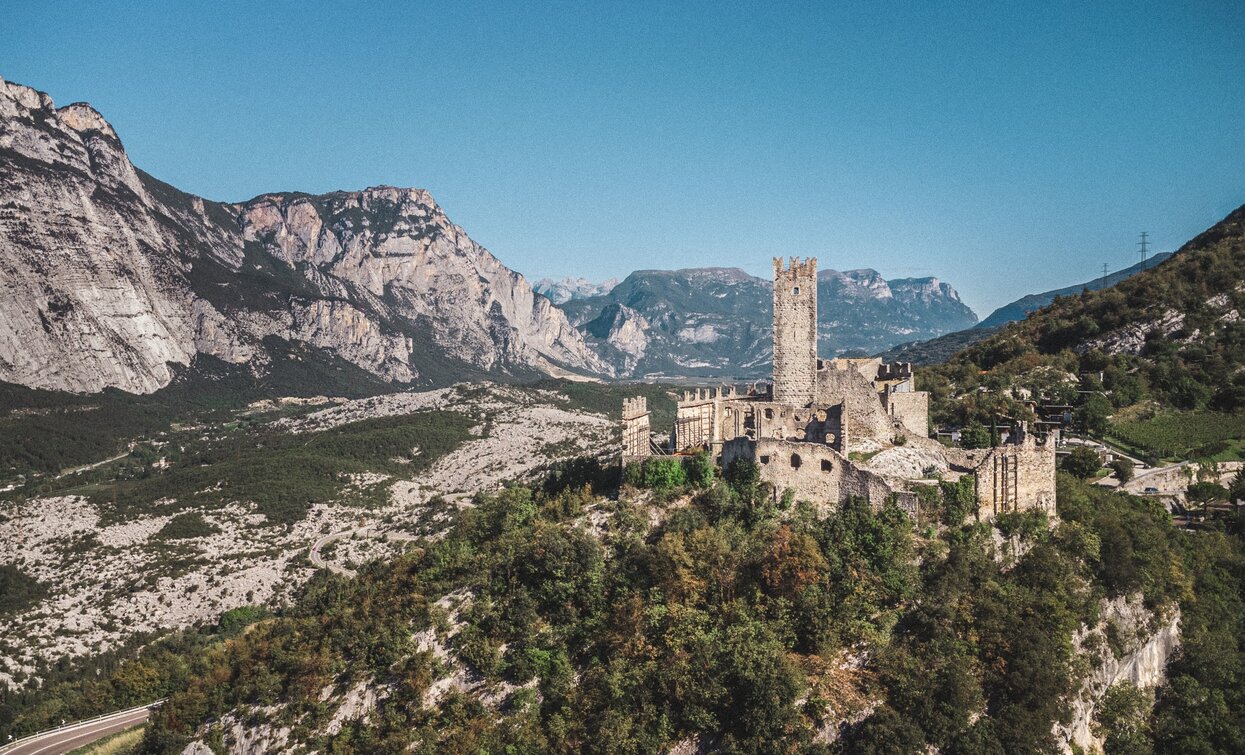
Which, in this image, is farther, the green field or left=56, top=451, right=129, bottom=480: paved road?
left=56, top=451, right=129, bottom=480: paved road

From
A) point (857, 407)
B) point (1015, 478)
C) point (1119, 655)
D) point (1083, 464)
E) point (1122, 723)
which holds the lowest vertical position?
point (1122, 723)

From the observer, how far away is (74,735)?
57.3m

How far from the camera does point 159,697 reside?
62594 mm

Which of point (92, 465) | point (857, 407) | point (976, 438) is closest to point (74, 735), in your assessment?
point (857, 407)

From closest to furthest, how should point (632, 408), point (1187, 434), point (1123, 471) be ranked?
1. point (632, 408)
2. point (1123, 471)
3. point (1187, 434)

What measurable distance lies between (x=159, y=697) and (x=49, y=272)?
522 feet

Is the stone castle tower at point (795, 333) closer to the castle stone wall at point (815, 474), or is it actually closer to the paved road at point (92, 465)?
the castle stone wall at point (815, 474)

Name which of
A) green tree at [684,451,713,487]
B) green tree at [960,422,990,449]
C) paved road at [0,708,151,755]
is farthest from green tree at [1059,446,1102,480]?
paved road at [0,708,151,755]

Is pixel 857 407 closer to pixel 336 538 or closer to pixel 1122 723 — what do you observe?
pixel 1122 723

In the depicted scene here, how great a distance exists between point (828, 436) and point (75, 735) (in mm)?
53993

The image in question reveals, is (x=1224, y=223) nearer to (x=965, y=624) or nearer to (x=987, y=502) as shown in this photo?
(x=987, y=502)

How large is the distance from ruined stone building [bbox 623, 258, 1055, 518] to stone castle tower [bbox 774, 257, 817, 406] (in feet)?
0.19

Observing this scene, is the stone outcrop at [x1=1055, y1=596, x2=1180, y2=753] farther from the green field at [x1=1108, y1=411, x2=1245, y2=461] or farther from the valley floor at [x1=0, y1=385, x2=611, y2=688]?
the valley floor at [x1=0, y1=385, x2=611, y2=688]

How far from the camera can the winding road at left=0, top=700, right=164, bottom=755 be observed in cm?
5575
